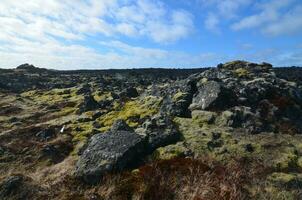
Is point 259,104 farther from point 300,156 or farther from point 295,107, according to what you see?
point 300,156

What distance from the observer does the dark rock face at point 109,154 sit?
1877cm

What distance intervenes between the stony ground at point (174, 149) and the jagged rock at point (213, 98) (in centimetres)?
8

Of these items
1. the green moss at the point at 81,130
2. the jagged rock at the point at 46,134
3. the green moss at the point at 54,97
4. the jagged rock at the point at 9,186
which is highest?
the jagged rock at the point at 9,186

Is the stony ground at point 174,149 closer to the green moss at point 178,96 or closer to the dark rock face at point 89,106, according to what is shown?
the green moss at point 178,96

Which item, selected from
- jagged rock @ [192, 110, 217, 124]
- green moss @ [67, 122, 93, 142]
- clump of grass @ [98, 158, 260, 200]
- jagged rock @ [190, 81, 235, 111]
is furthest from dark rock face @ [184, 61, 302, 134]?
green moss @ [67, 122, 93, 142]

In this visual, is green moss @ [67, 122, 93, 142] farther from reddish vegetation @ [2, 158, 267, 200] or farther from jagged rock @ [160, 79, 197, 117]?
reddish vegetation @ [2, 158, 267, 200]

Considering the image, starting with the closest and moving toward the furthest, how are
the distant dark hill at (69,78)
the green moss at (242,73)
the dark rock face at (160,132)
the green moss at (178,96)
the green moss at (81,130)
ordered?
the dark rock face at (160,132), the green moss at (81,130), the green moss at (178,96), the green moss at (242,73), the distant dark hill at (69,78)

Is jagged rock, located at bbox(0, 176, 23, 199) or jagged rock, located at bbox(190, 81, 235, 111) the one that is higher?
jagged rock, located at bbox(190, 81, 235, 111)

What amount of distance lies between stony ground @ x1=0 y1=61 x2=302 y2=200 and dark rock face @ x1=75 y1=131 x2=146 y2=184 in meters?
0.06

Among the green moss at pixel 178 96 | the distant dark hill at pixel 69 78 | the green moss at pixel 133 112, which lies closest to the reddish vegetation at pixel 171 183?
the green moss at pixel 133 112

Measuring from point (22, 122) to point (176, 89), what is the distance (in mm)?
17697

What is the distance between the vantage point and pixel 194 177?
14.9m

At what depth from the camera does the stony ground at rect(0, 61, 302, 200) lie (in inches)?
619

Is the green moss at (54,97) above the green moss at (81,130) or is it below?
below
